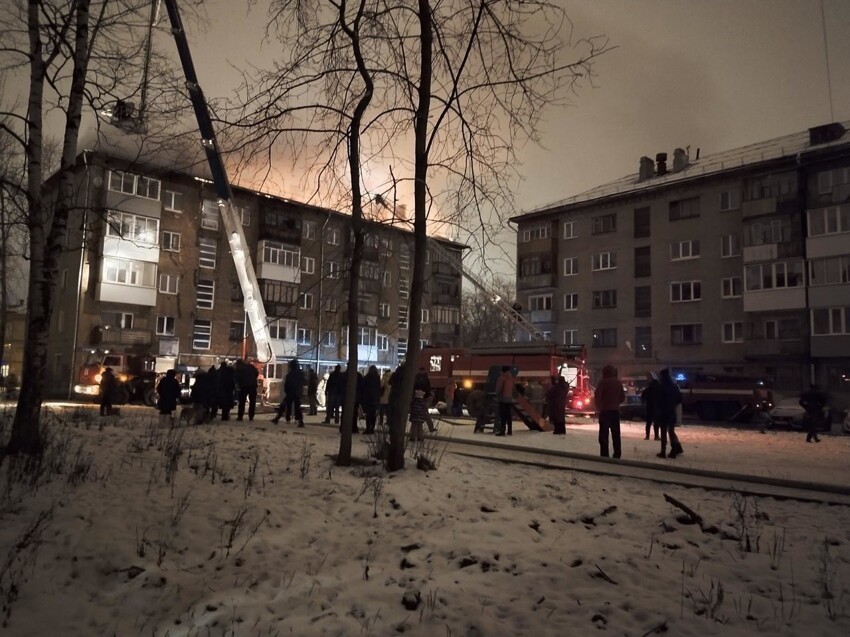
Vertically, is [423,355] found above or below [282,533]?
above

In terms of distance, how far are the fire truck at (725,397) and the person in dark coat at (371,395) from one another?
52.4 ft

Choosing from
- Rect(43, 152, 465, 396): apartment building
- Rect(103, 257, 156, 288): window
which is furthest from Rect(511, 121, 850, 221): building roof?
Rect(103, 257, 156, 288): window

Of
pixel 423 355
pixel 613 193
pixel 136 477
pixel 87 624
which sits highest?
pixel 613 193

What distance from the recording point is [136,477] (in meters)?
7.98

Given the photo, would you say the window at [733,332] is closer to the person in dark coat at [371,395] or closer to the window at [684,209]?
the window at [684,209]

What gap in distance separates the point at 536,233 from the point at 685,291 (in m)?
14.1

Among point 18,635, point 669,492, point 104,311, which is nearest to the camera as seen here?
point 18,635

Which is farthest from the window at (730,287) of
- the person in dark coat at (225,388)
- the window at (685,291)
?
the person in dark coat at (225,388)

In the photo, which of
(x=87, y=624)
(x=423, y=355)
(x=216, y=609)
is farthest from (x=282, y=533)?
(x=423, y=355)

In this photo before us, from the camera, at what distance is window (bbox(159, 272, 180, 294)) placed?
42.5m

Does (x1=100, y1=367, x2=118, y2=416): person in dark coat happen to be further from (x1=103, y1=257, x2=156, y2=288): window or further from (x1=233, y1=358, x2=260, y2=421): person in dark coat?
(x1=103, y1=257, x2=156, y2=288): window

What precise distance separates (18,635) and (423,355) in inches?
961

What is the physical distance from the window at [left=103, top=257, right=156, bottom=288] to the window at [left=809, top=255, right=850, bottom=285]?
135ft

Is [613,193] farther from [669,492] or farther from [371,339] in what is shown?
[669,492]
